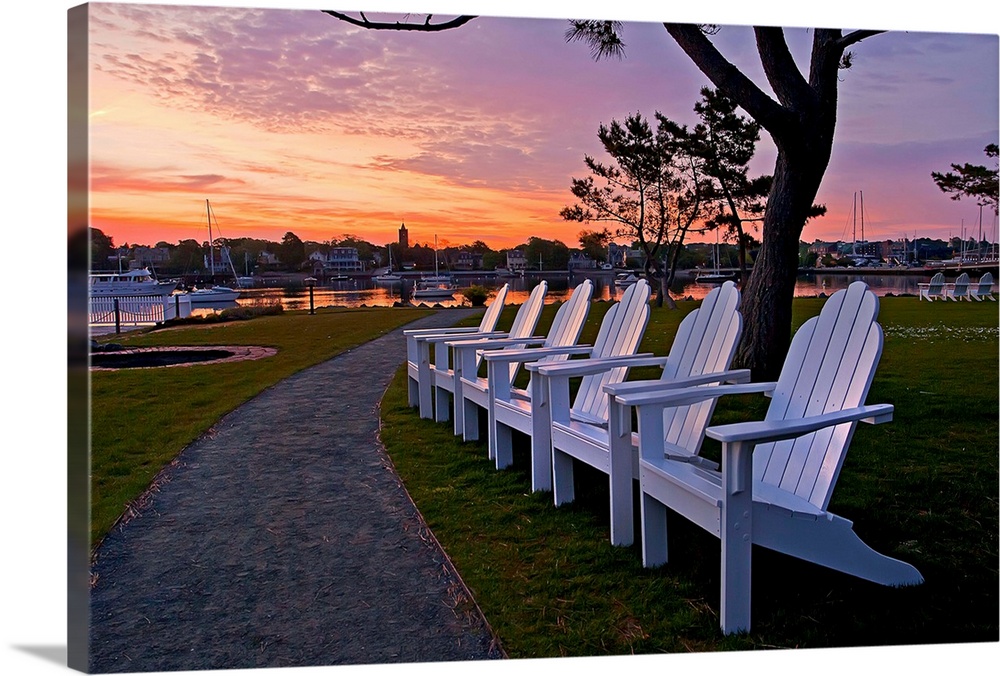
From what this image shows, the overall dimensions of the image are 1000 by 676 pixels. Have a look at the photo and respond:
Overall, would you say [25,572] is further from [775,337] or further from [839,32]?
Result: [839,32]

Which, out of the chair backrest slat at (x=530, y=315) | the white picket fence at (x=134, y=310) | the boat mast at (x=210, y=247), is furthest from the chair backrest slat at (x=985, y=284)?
the white picket fence at (x=134, y=310)

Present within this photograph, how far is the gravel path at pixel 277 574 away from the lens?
2.32 metres

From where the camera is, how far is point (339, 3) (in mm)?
3264

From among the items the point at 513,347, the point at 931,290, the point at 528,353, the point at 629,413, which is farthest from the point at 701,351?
the point at 931,290

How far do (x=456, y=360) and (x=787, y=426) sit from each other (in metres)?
2.81

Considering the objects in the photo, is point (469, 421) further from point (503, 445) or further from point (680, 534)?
point (680, 534)

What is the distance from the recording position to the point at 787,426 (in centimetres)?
221

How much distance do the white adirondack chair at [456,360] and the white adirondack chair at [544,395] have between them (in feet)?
1.71

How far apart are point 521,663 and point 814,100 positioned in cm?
429

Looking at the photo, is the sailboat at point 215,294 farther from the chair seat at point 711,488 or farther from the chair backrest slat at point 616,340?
the chair seat at point 711,488

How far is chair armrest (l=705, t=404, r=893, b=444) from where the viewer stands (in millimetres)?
2129

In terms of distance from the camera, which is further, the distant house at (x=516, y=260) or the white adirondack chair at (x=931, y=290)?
the white adirondack chair at (x=931, y=290)

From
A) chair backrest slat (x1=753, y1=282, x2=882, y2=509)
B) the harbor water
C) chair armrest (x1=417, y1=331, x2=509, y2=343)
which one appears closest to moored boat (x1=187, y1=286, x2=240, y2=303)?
the harbor water

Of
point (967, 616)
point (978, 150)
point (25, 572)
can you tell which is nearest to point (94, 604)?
point (25, 572)
